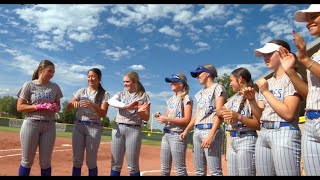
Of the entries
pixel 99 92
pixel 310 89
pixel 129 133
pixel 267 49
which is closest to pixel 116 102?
pixel 99 92

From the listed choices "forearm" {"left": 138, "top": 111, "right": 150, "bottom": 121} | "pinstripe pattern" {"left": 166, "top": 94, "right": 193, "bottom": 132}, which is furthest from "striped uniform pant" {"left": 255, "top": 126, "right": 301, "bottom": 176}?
"forearm" {"left": 138, "top": 111, "right": 150, "bottom": 121}

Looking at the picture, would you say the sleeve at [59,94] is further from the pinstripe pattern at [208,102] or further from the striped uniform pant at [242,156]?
the striped uniform pant at [242,156]

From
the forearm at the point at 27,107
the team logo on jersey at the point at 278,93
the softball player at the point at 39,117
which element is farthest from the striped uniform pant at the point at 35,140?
the team logo on jersey at the point at 278,93

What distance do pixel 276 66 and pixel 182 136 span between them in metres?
1.84

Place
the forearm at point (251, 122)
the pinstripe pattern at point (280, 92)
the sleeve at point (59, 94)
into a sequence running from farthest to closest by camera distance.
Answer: the sleeve at point (59, 94) < the forearm at point (251, 122) < the pinstripe pattern at point (280, 92)

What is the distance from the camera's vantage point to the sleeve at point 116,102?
15.4 ft

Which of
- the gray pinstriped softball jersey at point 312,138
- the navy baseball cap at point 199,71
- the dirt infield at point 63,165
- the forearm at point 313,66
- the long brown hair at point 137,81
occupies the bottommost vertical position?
the dirt infield at point 63,165

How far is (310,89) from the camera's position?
276 centimetres

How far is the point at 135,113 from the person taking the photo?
4.75m

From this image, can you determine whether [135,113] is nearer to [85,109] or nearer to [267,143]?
[85,109]

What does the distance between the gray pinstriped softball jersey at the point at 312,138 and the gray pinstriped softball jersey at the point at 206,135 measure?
1547 mm

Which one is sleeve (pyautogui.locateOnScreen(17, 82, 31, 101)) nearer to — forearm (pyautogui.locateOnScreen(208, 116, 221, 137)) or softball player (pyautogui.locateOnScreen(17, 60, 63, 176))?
softball player (pyautogui.locateOnScreen(17, 60, 63, 176))

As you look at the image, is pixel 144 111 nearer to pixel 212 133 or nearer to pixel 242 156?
pixel 212 133
